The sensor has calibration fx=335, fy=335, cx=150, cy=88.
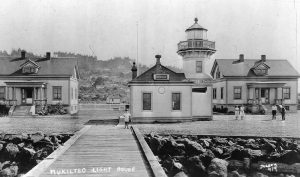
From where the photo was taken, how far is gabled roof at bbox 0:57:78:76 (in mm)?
37250

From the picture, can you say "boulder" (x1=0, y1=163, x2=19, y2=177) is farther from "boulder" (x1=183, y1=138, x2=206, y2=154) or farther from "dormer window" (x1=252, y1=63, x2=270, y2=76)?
"dormer window" (x1=252, y1=63, x2=270, y2=76)

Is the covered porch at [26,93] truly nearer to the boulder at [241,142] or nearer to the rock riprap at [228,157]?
the rock riprap at [228,157]

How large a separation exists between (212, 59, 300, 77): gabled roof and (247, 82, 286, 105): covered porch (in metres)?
1.66

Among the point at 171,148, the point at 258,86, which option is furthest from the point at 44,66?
the point at 171,148

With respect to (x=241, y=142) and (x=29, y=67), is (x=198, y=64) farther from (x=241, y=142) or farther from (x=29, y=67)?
(x=29, y=67)

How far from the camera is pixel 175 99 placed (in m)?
25.2

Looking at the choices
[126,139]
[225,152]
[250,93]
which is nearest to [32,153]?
[126,139]

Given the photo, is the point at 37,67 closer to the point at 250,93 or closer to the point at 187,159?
the point at 250,93

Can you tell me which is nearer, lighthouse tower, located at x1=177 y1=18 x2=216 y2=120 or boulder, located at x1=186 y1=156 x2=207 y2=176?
boulder, located at x1=186 y1=156 x2=207 y2=176

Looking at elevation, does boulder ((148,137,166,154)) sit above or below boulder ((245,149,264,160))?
above

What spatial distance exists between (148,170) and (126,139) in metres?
5.58

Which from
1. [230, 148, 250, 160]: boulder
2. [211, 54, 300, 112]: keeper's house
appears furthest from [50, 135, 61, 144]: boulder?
[211, 54, 300, 112]: keeper's house

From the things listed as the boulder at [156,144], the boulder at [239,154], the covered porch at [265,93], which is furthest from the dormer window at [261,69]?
the boulder at [156,144]
